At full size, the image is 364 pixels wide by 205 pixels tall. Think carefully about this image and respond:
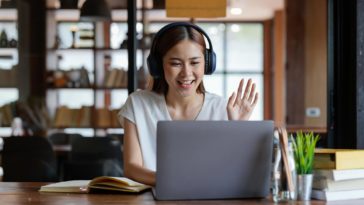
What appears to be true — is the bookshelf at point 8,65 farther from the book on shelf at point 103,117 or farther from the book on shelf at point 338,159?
the book on shelf at point 338,159

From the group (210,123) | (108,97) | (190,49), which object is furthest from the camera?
(108,97)

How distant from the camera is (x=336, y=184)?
79.0 inches

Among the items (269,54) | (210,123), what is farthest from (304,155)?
(269,54)

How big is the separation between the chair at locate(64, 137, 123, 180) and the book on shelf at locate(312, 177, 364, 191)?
11.2 feet

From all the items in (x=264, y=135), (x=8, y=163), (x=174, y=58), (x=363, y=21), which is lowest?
(x=8, y=163)

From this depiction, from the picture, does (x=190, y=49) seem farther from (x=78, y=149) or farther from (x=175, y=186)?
(x=78, y=149)

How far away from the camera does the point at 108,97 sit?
246 inches

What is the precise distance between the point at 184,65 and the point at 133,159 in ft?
1.30

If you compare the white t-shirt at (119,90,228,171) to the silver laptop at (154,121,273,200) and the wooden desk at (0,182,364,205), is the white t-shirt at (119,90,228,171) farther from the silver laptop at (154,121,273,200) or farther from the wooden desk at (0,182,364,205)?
the silver laptop at (154,121,273,200)

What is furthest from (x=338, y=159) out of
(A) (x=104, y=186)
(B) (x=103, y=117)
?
(B) (x=103, y=117)

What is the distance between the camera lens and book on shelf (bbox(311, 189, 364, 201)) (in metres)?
1.99

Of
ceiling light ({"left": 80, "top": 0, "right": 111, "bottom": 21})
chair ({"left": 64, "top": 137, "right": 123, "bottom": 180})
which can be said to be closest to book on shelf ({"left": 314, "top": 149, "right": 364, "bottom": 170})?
chair ({"left": 64, "top": 137, "right": 123, "bottom": 180})

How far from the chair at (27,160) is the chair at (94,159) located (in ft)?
0.48

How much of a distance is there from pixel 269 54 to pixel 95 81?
5578 mm
